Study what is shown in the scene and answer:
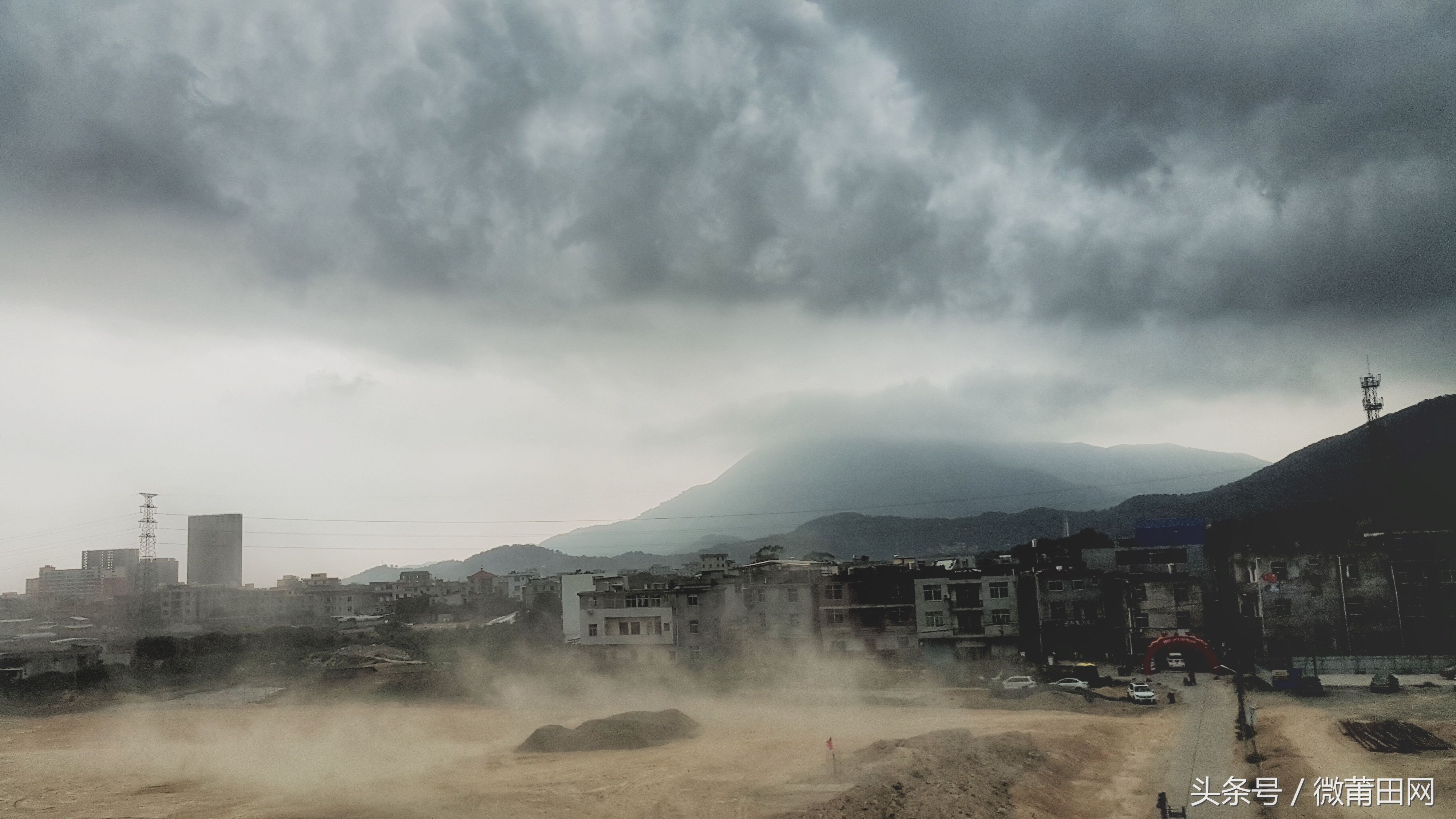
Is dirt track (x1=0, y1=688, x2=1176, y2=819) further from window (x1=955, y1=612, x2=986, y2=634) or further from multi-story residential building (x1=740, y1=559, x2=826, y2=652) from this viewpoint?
window (x1=955, y1=612, x2=986, y2=634)

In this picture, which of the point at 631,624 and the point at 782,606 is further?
the point at 631,624

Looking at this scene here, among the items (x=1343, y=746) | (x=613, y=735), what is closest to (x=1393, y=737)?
(x=1343, y=746)

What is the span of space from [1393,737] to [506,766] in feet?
127

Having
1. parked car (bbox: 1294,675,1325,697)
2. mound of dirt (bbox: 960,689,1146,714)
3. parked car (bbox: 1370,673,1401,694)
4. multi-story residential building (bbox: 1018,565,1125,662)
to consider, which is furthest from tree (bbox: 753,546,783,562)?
parked car (bbox: 1370,673,1401,694)

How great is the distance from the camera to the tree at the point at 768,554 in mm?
94000

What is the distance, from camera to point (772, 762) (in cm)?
3978

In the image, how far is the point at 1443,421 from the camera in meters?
100

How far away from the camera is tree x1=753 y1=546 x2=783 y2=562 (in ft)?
308

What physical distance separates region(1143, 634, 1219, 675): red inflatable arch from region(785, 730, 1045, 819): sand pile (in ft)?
70.0

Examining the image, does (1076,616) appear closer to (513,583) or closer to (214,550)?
(513,583)

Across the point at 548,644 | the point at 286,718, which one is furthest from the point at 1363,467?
the point at 286,718

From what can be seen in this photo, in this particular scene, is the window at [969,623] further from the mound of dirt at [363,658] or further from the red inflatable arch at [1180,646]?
the mound of dirt at [363,658]

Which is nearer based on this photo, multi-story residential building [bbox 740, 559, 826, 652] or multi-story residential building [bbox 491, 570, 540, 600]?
multi-story residential building [bbox 740, 559, 826, 652]

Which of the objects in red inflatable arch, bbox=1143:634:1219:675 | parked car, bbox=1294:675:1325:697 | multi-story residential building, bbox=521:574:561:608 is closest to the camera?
parked car, bbox=1294:675:1325:697
